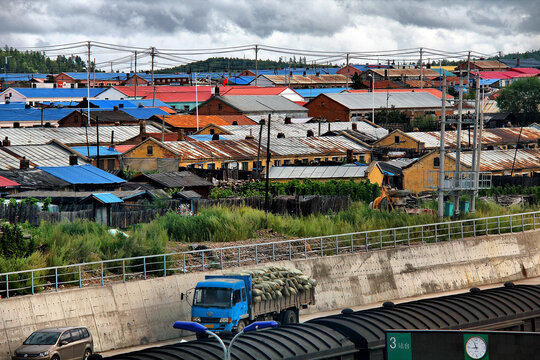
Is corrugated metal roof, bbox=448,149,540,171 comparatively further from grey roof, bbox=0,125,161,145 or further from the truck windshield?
the truck windshield

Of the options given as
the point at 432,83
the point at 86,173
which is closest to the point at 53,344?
the point at 86,173

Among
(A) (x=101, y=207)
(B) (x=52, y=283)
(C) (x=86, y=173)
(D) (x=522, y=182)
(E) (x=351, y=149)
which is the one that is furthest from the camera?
(E) (x=351, y=149)

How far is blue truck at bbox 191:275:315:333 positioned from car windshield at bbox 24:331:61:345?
4594 mm

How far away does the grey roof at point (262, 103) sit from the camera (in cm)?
12044

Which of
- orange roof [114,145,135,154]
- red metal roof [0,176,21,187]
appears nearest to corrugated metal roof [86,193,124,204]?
red metal roof [0,176,21,187]

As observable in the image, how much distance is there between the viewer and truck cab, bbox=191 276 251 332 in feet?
91.9

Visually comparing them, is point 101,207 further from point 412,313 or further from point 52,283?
point 412,313

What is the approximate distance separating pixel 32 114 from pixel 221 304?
87373mm

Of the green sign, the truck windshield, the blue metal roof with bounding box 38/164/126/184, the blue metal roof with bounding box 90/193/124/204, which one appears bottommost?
the blue metal roof with bounding box 38/164/126/184

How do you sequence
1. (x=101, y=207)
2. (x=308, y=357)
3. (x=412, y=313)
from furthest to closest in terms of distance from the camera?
(x=101, y=207) → (x=412, y=313) → (x=308, y=357)

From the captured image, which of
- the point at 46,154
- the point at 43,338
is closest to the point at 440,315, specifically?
the point at 43,338

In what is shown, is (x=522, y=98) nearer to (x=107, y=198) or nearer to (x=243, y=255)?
(x=107, y=198)

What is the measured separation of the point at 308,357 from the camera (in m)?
19.0

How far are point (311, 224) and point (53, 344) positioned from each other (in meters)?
19.2
